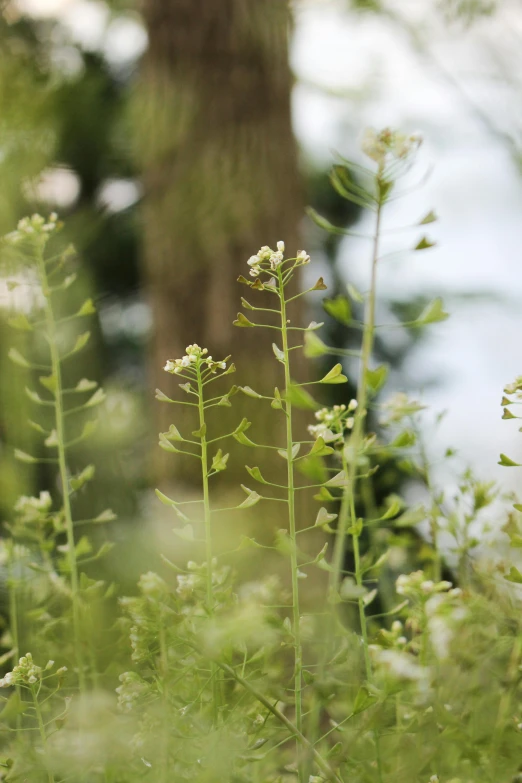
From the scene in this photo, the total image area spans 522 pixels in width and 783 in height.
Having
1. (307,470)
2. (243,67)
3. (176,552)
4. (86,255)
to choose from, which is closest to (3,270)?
(176,552)

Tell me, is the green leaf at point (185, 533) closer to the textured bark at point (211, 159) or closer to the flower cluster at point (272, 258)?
the flower cluster at point (272, 258)

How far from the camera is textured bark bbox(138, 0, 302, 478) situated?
1474 millimetres

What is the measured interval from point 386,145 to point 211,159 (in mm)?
1260

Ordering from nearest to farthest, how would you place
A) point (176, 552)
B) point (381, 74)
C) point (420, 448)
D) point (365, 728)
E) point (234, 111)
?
point (365, 728) → point (176, 552) → point (420, 448) → point (234, 111) → point (381, 74)

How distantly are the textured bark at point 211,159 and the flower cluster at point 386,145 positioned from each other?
1089mm

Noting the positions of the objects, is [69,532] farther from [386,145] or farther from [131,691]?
[386,145]

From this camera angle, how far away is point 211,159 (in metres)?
1.50

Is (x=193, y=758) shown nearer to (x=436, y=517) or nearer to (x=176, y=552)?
(x=176, y=552)

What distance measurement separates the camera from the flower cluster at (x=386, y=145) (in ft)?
0.98

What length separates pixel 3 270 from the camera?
1.80ft

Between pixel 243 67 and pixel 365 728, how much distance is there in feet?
4.98

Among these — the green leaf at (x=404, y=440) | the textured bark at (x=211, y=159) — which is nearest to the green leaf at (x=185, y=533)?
the green leaf at (x=404, y=440)

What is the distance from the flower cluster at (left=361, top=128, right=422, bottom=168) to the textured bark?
109cm

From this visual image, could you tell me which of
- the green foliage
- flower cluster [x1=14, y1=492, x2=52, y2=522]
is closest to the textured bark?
flower cluster [x1=14, y1=492, x2=52, y2=522]
